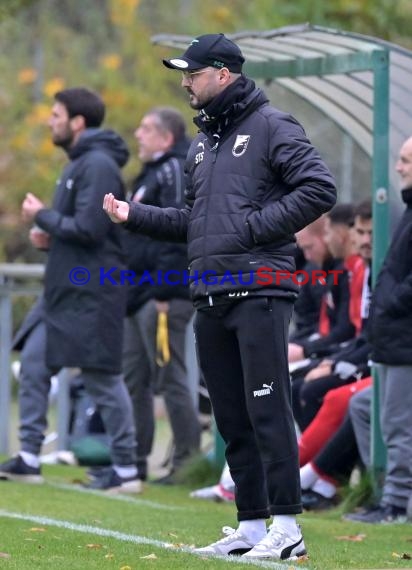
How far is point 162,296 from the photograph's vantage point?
1040 centimetres

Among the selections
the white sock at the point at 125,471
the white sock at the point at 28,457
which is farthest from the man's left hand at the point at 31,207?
the white sock at the point at 125,471

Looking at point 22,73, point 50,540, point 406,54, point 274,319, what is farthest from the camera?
point 22,73

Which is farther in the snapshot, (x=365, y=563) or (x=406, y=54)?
(x=406, y=54)

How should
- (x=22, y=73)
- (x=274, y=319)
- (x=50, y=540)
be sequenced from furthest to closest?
1. (x=22, y=73)
2. (x=50, y=540)
3. (x=274, y=319)

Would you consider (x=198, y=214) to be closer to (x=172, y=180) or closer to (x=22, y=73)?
(x=172, y=180)

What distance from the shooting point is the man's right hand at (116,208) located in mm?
6520

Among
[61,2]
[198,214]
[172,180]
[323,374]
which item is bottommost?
[323,374]

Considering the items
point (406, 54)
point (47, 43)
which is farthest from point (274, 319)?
point (47, 43)

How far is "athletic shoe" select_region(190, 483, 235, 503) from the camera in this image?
9.48 metres

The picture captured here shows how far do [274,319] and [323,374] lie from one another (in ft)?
10.5

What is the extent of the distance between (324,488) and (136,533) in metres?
1.98

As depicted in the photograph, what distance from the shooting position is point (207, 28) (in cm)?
2111

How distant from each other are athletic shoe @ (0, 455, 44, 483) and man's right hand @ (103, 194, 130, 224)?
143 inches

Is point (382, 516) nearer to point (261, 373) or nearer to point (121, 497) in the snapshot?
point (121, 497)
